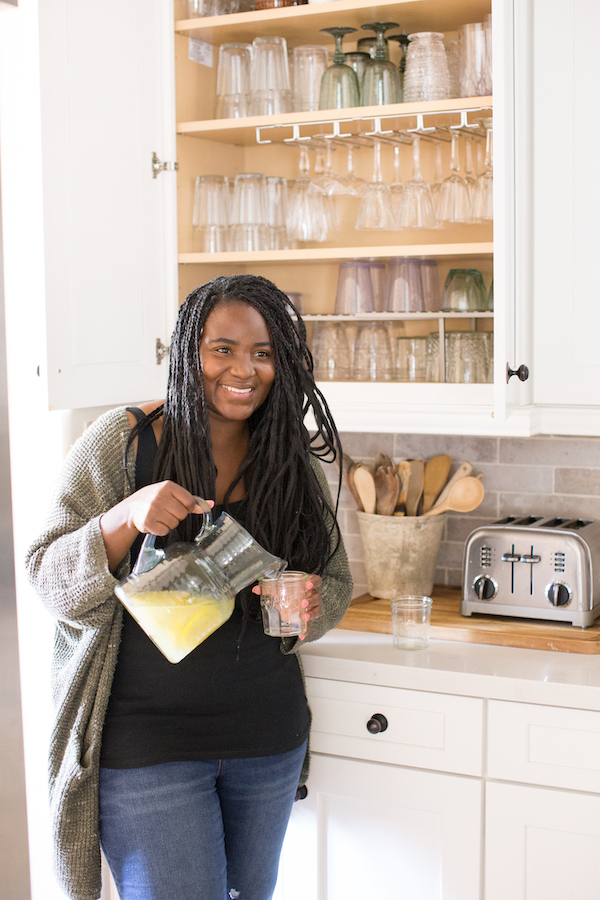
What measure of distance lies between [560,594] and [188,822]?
1003 millimetres

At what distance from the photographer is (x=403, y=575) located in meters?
2.36

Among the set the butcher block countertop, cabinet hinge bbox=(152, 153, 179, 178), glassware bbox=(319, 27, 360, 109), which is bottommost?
the butcher block countertop

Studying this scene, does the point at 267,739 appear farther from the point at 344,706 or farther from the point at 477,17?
the point at 477,17

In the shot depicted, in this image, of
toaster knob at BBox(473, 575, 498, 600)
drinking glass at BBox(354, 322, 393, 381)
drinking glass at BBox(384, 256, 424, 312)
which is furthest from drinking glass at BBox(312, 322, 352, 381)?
toaster knob at BBox(473, 575, 498, 600)

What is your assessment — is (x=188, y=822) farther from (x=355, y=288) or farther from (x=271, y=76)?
(x=271, y=76)

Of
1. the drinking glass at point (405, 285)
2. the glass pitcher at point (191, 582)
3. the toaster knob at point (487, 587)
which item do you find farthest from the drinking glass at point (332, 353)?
the glass pitcher at point (191, 582)

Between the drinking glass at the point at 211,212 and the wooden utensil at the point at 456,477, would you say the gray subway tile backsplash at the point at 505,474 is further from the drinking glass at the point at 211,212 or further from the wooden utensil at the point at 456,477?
the drinking glass at the point at 211,212

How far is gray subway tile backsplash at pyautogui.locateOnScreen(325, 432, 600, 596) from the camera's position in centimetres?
240

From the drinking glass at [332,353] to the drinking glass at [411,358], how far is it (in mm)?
124

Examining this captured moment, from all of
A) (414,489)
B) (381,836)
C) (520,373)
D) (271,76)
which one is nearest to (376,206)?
(271,76)

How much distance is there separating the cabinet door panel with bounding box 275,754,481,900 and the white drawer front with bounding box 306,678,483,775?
0.09 ft

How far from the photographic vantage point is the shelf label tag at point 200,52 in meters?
2.36

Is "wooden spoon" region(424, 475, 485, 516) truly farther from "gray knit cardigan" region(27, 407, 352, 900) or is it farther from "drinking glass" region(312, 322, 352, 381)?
"gray knit cardigan" region(27, 407, 352, 900)

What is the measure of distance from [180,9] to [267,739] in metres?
1.72
